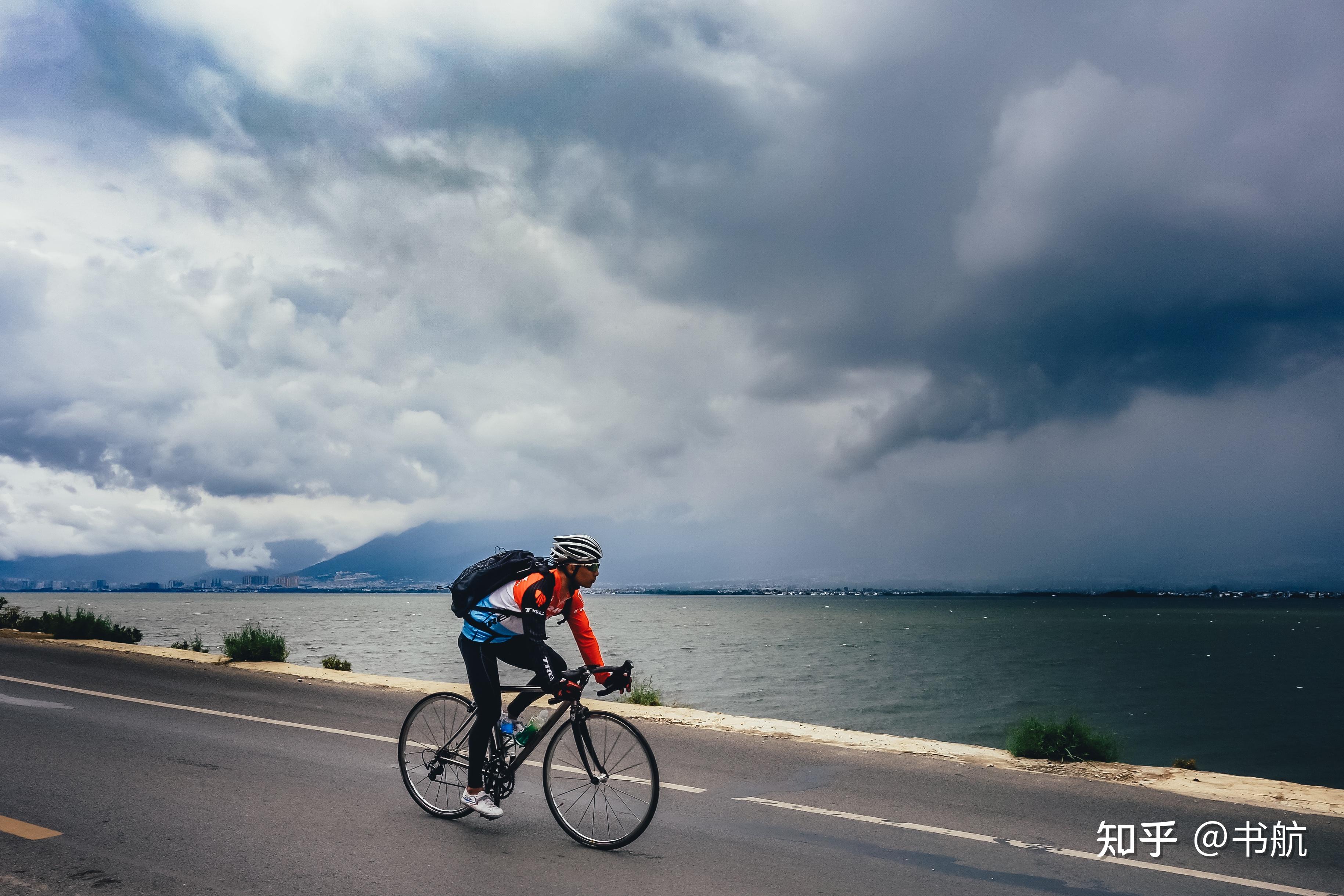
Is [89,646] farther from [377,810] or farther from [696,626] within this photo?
[696,626]

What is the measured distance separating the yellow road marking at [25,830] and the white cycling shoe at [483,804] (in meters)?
2.71

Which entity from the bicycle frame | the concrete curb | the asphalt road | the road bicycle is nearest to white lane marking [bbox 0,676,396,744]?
the asphalt road

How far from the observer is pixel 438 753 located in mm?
6270

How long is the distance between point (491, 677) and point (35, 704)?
886 cm

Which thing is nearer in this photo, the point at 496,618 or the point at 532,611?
the point at 532,611

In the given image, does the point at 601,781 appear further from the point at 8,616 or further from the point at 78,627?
the point at 8,616

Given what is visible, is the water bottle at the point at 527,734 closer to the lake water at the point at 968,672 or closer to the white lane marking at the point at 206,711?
the white lane marking at the point at 206,711

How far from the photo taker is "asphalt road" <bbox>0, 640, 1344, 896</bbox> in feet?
16.4

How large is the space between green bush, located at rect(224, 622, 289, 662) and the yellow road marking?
12.4 meters

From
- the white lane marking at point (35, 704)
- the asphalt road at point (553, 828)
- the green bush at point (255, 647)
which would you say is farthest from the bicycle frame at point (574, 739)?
the green bush at point (255, 647)

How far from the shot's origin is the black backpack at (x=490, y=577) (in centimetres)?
559

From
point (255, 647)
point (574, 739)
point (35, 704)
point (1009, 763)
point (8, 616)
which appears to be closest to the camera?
point (574, 739)

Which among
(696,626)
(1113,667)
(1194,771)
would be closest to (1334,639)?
(1113,667)

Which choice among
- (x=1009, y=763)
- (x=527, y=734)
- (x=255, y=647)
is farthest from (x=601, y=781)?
(x=255, y=647)
